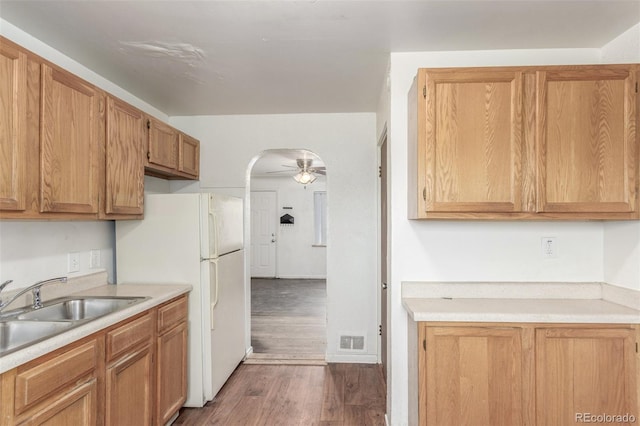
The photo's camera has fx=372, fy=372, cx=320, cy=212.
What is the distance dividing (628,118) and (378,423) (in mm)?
2355

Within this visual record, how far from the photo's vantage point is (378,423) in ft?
8.35

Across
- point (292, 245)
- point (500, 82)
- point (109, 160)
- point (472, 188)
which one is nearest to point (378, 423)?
point (472, 188)

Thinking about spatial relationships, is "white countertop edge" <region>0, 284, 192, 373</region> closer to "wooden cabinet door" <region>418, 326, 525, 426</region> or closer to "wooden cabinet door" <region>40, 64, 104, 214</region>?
"wooden cabinet door" <region>40, 64, 104, 214</region>

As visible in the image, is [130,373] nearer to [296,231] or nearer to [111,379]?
[111,379]

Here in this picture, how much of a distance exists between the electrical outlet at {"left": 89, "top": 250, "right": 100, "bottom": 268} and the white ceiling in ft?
4.11

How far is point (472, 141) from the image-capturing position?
196 centimetres

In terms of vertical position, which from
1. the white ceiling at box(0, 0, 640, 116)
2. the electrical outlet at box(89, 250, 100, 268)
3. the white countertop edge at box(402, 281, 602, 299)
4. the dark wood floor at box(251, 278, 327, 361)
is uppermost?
the white ceiling at box(0, 0, 640, 116)

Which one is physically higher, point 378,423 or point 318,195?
point 318,195

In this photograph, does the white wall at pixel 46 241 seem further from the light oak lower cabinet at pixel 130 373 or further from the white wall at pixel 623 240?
the white wall at pixel 623 240

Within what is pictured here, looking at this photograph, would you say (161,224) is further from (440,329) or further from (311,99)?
(440,329)

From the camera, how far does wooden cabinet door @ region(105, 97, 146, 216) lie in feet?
7.30

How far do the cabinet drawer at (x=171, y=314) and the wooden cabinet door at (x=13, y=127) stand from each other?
39.8 inches

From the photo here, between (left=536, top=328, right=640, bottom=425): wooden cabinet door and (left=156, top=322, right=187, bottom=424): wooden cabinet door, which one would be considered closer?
(left=536, top=328, right=640, bottom=425): wooden cabinet door

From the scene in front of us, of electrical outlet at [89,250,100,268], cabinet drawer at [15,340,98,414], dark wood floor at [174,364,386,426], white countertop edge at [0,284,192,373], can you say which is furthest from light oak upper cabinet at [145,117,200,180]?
dark wood floor at [174,364,386,426]
